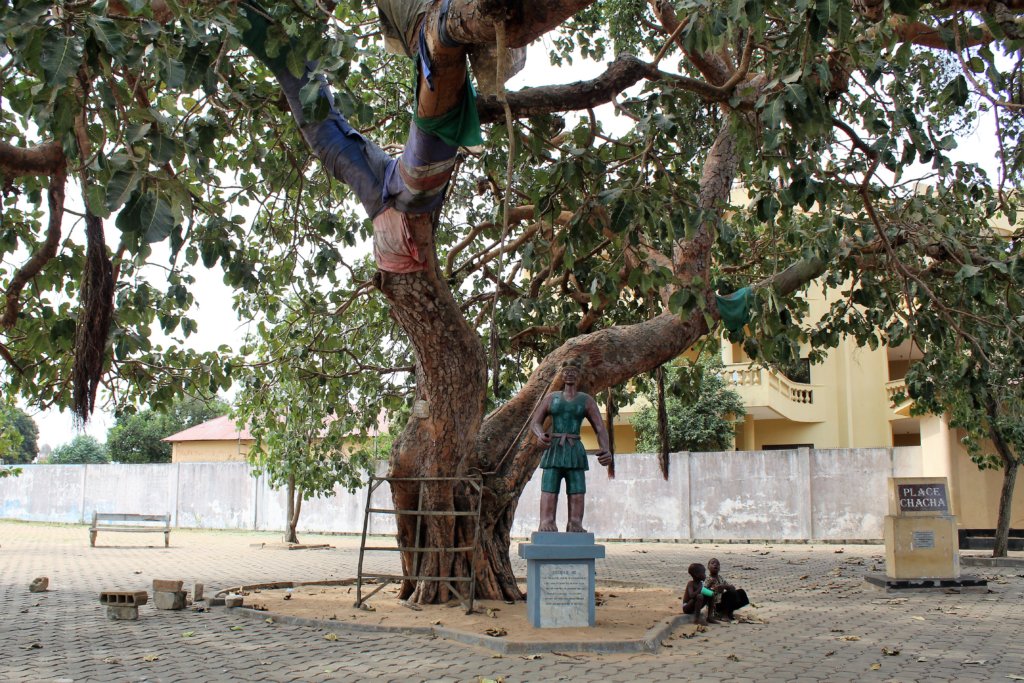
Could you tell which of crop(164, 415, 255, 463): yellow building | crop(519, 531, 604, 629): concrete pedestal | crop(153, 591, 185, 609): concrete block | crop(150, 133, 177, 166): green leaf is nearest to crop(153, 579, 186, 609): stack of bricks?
crop(153, 591, 185, 609): concrete block

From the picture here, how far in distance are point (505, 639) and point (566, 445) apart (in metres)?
2.00

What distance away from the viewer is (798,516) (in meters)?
20.0

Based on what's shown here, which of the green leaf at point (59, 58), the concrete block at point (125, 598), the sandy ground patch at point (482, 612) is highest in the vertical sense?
the green leaf at point (59, 58)

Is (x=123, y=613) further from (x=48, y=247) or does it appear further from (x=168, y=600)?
(x=48, y=247)

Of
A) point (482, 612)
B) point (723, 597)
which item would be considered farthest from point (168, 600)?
point (723, 597)

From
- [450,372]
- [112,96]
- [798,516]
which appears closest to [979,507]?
[798,516]

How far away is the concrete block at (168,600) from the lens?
8977mm

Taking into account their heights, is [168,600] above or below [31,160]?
below

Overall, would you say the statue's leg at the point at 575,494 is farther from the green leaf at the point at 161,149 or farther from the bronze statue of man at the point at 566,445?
the green leaf at the point at 161,149

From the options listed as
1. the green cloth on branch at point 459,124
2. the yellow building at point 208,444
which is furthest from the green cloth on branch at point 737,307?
the yellow building at point 208,444

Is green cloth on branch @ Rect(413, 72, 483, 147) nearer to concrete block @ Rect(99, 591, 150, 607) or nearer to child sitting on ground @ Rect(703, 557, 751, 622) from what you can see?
child sitting on ground @ Rect(703, 557, 751, 622)

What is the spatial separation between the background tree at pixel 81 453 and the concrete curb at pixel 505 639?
4493 centimetres

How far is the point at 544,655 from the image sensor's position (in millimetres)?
6652

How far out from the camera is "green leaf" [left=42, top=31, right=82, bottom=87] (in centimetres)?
407
